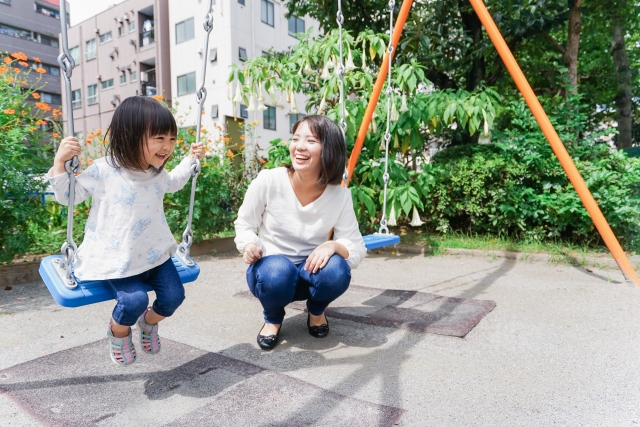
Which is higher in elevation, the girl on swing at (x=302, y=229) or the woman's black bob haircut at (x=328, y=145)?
the woman's black bob haircut at (x=328, y=145)

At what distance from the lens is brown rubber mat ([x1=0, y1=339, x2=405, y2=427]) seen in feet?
4.93

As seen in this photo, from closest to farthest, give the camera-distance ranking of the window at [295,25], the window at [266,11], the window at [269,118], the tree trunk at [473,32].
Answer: the tree trunk at [473,32] < the window at [266,11] < the window at [269,118] < the window at [295,25]

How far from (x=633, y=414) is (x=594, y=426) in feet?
0.65

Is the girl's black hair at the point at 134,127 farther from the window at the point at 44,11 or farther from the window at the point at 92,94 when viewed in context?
the window at the point at 44,11

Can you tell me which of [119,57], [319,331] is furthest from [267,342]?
[119,57]

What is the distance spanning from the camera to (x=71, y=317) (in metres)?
2.79

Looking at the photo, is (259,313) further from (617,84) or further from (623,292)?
(617,84)

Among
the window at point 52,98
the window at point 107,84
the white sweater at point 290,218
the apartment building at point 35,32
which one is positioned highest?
Answer: the apartment building at point 35,32

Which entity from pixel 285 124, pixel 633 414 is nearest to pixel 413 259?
pixel 633 414

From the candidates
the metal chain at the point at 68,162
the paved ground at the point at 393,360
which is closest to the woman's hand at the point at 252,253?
the paved ground at the point at 393,360

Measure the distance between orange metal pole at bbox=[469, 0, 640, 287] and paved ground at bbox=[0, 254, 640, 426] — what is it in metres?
0.38

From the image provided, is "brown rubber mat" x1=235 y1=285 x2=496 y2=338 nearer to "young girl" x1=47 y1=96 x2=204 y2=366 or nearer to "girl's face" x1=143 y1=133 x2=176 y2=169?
"young girl" x1=47 y1=96 x2=204 y2=366

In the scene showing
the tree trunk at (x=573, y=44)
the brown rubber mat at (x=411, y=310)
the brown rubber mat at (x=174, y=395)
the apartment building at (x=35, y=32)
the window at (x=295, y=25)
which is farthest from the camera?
the apartment building at (x=35, y=32)

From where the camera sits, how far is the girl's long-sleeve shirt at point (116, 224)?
5.46ft
